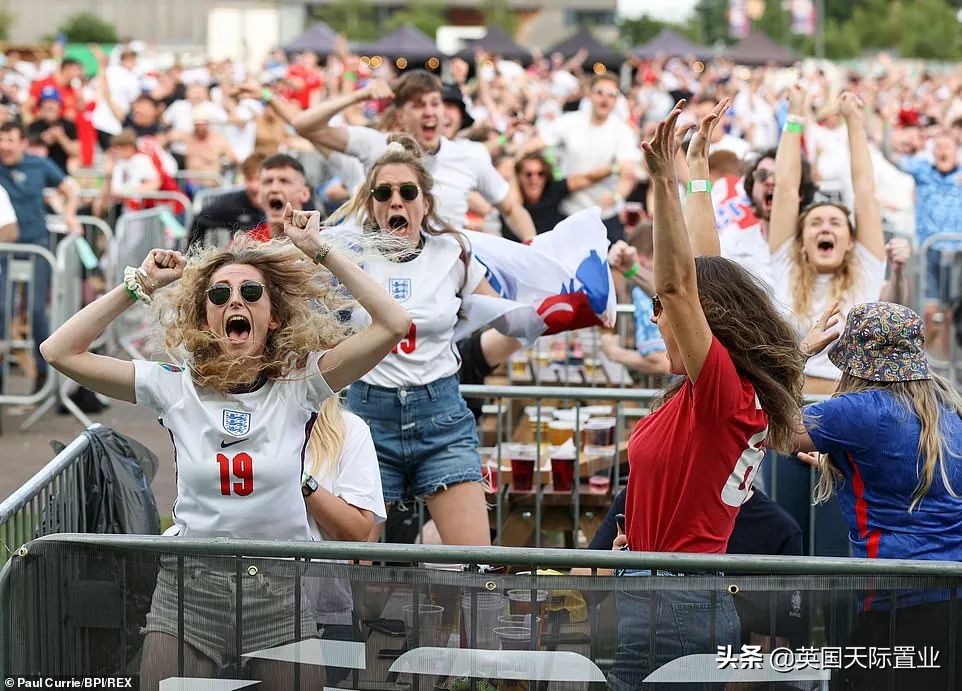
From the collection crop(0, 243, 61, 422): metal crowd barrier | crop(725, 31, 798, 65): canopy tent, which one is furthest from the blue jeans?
crop(725, 31, 798, 65): canopy tent

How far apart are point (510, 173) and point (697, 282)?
9.75 metres

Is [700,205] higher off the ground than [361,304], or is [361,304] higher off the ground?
[700,205]

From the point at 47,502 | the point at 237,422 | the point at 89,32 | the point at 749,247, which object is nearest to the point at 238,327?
the point at 237,422

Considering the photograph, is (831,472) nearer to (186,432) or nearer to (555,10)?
(186,432)

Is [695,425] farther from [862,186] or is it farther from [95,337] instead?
[862,186]

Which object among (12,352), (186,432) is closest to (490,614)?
(186,432)

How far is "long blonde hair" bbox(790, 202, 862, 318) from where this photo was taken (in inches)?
249

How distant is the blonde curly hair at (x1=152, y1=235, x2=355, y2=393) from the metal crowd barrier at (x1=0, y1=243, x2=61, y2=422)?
5.48 meters

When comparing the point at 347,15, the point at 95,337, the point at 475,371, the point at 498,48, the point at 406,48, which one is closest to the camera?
the point at 95,337

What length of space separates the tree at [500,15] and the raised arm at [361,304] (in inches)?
3246

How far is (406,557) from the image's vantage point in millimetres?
3494

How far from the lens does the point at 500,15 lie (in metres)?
86.3

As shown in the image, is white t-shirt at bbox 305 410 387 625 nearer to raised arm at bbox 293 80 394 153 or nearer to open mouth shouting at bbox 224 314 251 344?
open mouth shouting at bbox 224 314 251 344

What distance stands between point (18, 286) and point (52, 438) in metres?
1.32
